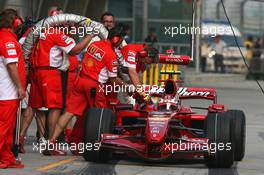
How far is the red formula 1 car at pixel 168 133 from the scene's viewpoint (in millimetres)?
12102

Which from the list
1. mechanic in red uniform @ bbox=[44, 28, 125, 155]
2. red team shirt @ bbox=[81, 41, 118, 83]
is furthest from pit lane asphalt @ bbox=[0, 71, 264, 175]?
red team shirt @ bbox=[81, 41, 118, 83]

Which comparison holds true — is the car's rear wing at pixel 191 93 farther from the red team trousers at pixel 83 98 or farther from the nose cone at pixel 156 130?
the nose cone at pixel 156 130

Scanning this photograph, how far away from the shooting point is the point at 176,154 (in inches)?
479

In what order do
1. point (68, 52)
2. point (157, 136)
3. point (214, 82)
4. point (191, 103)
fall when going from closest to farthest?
point (157, 136)
point (68, 52)
point (191, 103)
point (214, 82)

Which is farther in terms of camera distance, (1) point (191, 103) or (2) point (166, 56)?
(1) point (191, 103)

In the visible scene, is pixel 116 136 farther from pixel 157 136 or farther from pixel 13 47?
pixel 13 47

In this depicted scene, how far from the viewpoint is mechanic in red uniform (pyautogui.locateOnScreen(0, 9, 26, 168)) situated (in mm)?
11961

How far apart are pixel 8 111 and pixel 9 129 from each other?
0.74 feet

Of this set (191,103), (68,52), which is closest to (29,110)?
(68,52)

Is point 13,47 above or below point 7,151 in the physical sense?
above

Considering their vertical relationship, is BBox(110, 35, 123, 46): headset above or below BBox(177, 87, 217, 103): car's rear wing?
above

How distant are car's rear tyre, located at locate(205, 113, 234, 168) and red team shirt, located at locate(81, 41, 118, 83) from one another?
1.72m

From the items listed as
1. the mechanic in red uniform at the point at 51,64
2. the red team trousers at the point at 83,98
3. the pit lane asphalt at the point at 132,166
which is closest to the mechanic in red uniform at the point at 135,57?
the red team trousers at the point at 83,98

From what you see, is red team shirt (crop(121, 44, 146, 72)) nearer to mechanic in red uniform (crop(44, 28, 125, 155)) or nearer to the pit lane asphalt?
mechanic in red uniform (crop(44, 28, 125, 155))
